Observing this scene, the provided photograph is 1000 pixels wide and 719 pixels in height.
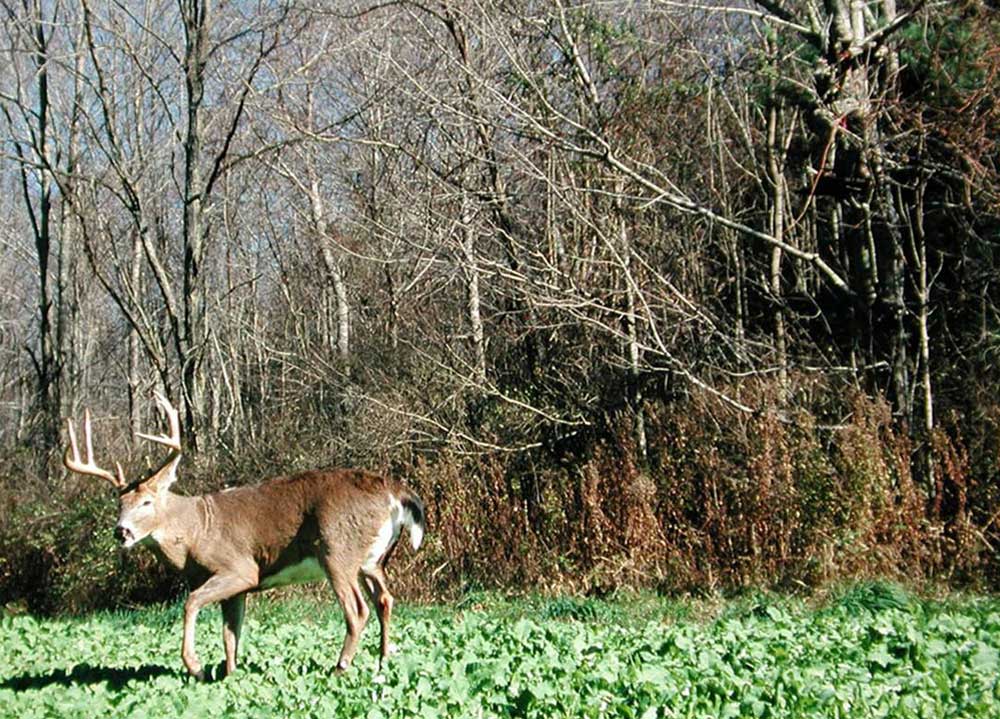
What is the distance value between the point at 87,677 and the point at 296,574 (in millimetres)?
1611

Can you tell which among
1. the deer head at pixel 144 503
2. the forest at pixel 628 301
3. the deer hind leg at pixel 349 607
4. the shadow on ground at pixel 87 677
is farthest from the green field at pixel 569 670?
the forest at pixel 628 301

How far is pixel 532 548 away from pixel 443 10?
7.93 meters

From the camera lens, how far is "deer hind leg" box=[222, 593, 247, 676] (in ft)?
30.6

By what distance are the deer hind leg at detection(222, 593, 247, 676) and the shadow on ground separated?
44cm

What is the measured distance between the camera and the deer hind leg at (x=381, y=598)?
30.7 ft

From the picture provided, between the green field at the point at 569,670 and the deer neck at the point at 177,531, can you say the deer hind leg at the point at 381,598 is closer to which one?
the green field at the point at 569,670

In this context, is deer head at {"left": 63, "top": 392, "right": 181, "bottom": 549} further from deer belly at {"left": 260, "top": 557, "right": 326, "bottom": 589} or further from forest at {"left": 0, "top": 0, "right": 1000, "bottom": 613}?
forest at {"left": 0, "top": 0, "right": 1000, "bottom": 613}

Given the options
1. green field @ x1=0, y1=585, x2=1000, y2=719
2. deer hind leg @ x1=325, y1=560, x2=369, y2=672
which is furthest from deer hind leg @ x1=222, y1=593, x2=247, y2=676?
deer hind leg @ x1=325, y1=560, x2=369, y2=672

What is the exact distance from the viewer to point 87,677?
372 inches

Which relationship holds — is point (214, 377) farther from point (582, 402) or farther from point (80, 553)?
point (582, 402)

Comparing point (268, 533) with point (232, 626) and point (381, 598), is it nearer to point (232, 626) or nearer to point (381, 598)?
point (232, 626)

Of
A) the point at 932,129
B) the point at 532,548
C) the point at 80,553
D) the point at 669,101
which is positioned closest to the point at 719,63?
the point at 669,101

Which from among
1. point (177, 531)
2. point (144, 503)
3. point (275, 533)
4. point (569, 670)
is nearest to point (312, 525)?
point (275, 533)

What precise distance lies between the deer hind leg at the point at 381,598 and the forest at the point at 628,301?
630 centimetres
